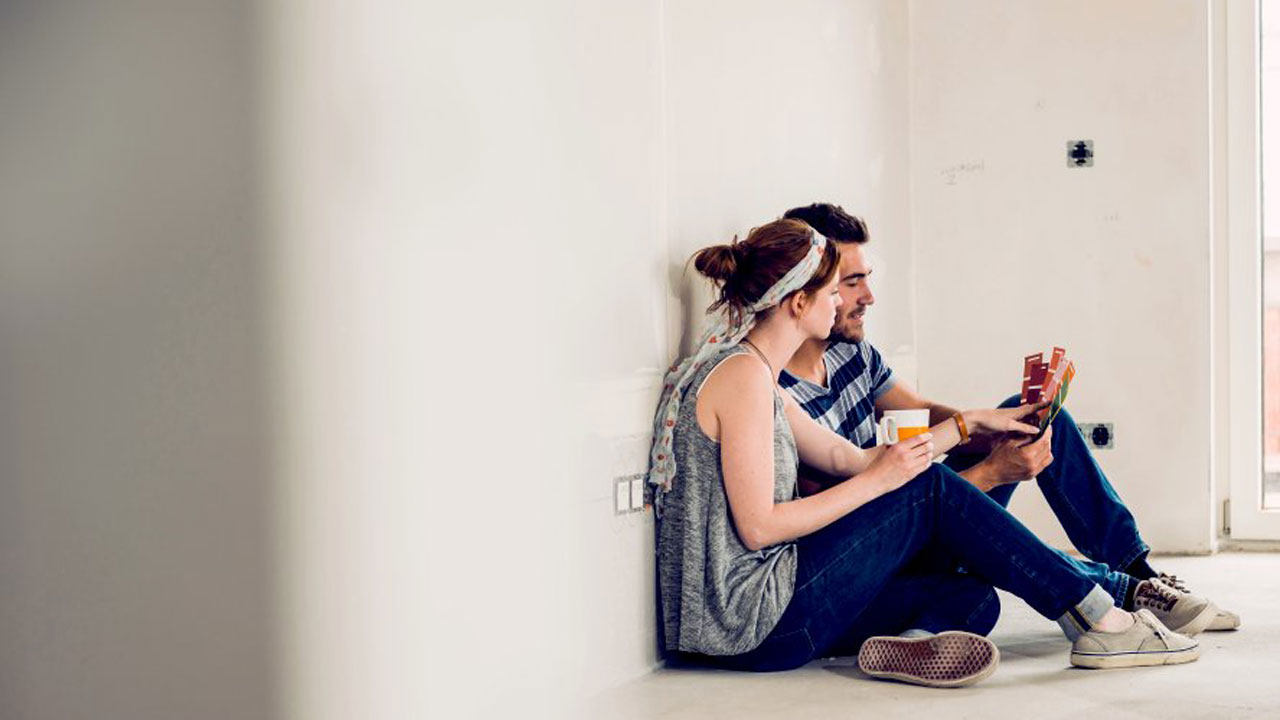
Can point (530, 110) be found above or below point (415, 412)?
above

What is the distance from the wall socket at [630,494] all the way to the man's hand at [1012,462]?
0.78m

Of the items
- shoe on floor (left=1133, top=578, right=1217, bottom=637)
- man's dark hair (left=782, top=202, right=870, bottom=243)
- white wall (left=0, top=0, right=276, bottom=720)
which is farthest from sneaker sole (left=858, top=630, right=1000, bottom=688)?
white wall (left=0, top=0, right=276, bottom=720)

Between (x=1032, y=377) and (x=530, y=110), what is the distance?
1364 millimetres

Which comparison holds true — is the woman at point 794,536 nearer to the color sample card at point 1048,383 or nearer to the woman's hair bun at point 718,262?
the woman's hair bun at point 718,262

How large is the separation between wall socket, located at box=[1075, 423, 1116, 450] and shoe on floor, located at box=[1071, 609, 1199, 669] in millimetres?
1809

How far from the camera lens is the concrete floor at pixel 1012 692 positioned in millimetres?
2289

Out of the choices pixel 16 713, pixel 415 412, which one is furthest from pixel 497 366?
pixel 16 713

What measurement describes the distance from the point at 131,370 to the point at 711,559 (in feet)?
4.01

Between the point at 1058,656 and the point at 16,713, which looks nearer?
the point at 16,713

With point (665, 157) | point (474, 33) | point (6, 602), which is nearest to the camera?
point (6, 602)

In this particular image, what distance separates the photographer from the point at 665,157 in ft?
9.00

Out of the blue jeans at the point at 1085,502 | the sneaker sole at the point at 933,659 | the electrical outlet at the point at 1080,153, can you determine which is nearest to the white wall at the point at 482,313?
the sneaker sole at the point at 933,659

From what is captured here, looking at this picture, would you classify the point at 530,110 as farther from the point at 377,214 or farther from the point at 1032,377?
the point at 1032,377

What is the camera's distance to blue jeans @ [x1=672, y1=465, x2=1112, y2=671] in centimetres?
255
